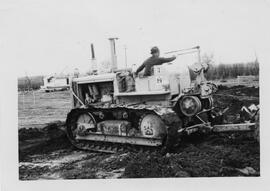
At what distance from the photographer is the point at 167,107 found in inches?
254

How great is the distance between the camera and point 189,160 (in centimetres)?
641

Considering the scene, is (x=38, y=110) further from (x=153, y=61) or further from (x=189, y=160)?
(x=189, y=160)

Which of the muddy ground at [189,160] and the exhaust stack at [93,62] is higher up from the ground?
the exhaust stack at [93,62]

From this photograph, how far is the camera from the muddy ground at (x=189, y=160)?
6.35 metres

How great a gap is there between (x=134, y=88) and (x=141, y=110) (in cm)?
40

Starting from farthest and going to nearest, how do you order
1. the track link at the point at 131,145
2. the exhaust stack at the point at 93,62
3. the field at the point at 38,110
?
the field at the point at 38,110
the exhaust stack at the point at 93,62
the track link at the point at 131,145

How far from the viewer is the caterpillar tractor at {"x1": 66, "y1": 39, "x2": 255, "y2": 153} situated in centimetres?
643

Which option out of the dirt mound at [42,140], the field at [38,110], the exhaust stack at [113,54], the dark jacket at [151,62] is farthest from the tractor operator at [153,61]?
the dirt mound at [42,140]

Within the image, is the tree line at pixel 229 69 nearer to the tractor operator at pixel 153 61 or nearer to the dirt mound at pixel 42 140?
the tractor operator at pixel 153 61

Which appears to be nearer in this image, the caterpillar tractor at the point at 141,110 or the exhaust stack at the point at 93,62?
the caterpillar tractor at the point at 141,110

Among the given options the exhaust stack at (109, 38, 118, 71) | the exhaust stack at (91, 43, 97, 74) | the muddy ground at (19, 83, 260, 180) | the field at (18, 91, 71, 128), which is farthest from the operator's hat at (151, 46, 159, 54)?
the field at (18, 91, 71, 128)

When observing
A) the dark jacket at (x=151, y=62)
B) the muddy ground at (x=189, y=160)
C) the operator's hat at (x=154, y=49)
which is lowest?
the muddy ground at (x=189, y=160)

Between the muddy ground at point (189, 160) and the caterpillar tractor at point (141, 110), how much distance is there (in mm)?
159

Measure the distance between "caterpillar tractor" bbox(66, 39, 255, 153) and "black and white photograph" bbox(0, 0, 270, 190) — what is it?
0.05 feet
